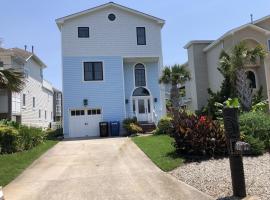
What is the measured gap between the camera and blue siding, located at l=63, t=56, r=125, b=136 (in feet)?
93.7

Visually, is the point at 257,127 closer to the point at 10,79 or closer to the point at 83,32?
the point at 10,79

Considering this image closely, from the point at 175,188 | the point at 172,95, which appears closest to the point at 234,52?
the point at 172,95

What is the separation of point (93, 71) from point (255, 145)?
59.6 feet

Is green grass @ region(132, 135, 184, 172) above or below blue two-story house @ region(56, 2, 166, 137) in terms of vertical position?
below

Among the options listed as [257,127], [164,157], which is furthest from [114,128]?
[257,127]

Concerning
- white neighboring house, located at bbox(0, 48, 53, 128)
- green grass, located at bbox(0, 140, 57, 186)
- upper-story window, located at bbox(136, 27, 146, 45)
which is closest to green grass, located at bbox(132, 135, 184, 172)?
green grass, located at bbox(0, 140, 57, 186)

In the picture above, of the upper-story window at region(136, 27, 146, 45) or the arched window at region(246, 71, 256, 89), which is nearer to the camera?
the upper-story window at region(136, 27, 146, 45)

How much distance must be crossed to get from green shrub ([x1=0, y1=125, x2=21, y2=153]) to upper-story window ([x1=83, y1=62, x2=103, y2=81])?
1243cm

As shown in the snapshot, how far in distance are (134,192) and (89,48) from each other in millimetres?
21726

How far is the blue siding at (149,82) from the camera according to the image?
98.7ft

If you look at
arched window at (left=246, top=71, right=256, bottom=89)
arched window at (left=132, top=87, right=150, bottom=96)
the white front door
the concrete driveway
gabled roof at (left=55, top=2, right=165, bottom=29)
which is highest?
gabled roof at (left=55, top=2, right=165, bottom=29)

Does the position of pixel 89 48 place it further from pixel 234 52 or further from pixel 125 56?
pixel 234 52

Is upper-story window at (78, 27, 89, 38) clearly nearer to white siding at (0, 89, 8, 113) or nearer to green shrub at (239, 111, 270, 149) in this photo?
white siding at (0, 89, 8, 113)

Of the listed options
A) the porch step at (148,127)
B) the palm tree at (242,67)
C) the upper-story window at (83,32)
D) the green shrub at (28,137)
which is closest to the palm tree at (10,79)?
the green shrub at (28,137)
